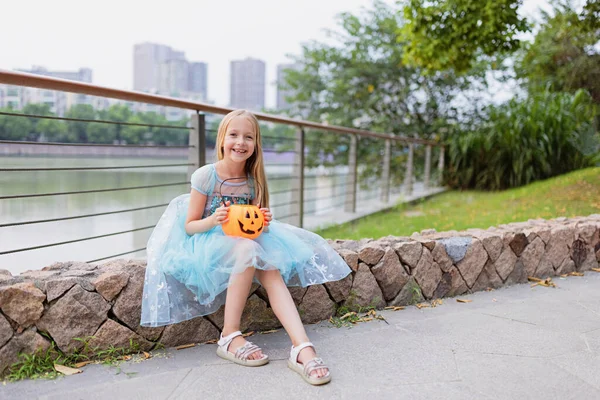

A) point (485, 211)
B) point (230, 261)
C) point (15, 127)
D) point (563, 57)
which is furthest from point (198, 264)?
point (563, 57)

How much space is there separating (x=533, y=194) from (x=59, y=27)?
646 centimetres

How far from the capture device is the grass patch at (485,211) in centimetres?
519

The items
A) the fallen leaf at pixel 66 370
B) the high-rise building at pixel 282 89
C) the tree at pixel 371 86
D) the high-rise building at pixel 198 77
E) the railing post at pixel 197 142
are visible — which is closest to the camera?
the fallen leaf at pixel 66 370

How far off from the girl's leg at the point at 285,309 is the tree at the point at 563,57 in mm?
8684

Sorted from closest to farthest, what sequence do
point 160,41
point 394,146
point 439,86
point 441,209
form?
point 441,209 < point 394,146 < point 439,86 < point 160,41

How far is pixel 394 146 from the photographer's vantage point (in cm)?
1202

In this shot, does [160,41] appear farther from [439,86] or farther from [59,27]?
[59,27]

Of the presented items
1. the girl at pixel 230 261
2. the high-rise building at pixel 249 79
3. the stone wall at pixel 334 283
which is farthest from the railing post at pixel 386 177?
the high-rise building at pixel 249 79

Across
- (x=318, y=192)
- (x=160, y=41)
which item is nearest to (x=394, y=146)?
(x=318, y=192)

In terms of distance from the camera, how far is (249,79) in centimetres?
1656

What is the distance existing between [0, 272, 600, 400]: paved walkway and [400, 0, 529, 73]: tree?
14.2 feet

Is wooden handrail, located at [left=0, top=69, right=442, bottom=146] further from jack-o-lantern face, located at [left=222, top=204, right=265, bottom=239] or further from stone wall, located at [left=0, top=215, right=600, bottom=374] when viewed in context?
jack-o-lantern face, located at [left=222, top=204, right=265, bottom=239]

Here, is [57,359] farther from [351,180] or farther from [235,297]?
[351,180]

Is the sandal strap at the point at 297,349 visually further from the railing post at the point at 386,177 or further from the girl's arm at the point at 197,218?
the railing post at the point at 386,177
